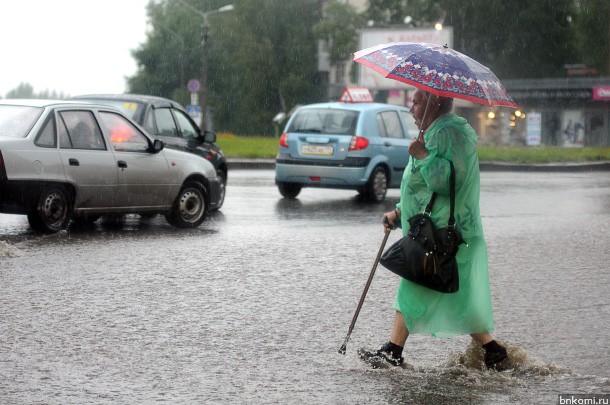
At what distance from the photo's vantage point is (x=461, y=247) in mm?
6223

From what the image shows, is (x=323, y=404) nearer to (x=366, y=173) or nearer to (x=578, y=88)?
(x=366, y=173)

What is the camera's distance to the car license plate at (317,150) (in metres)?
19.2

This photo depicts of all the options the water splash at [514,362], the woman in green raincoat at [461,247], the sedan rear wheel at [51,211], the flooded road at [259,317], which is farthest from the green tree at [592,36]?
the woman in green raincoat at [461,247]

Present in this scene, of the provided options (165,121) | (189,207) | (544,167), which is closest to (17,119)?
(189,207)

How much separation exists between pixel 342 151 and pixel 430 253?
1314cm

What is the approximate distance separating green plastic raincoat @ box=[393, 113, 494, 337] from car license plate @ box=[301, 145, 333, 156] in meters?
13.0

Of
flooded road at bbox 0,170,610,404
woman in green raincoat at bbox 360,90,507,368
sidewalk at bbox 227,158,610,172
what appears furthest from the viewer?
sidewalk at bbox 227,158,610,172

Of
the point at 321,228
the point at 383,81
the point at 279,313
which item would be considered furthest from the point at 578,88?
the point at 279,313

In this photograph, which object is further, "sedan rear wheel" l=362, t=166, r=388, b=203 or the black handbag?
"sedan rear wheel" l=362, t=166, r=388, b=203

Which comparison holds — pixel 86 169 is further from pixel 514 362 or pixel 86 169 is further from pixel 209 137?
pixel 514 362

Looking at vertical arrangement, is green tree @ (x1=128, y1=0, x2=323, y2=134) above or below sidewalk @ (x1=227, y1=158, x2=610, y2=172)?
above

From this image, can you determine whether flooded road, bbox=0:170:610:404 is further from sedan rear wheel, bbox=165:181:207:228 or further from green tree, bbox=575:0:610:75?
green tree, bbox=575:0:610:75

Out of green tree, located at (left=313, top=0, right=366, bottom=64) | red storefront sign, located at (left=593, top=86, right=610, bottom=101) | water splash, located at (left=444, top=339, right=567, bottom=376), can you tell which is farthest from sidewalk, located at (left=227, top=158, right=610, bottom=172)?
green tree, located at (left=313, top=0, right=366, bottom=64)

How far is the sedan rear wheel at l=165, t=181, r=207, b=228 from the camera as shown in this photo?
14328 mm
